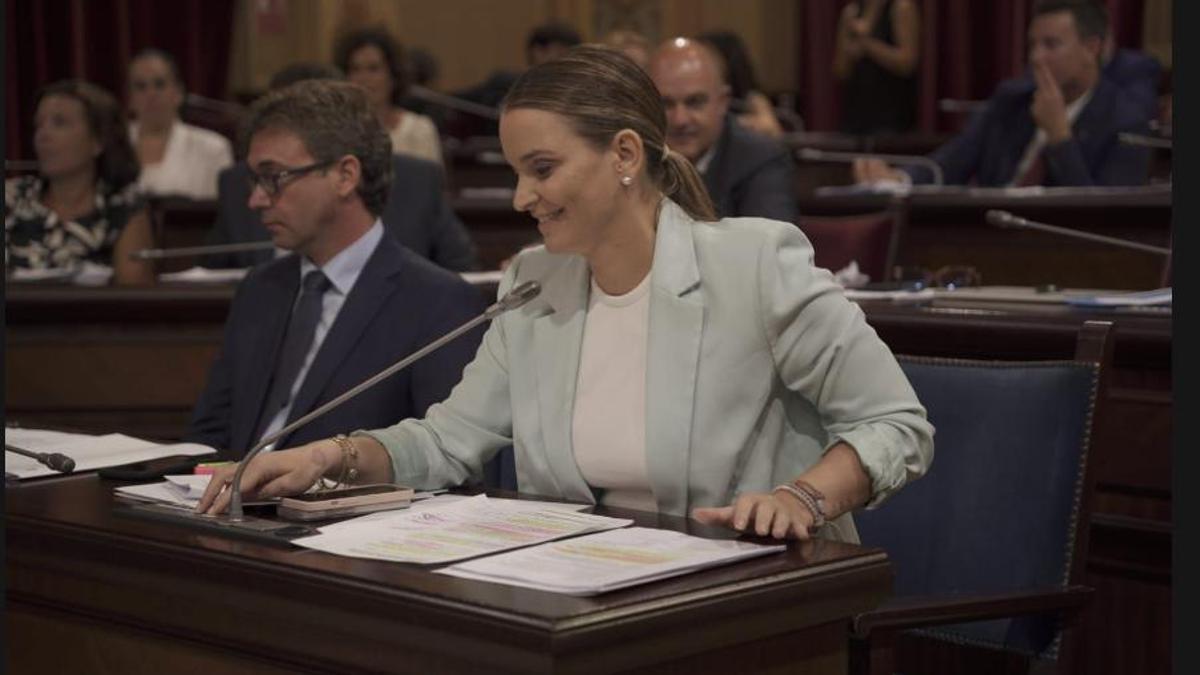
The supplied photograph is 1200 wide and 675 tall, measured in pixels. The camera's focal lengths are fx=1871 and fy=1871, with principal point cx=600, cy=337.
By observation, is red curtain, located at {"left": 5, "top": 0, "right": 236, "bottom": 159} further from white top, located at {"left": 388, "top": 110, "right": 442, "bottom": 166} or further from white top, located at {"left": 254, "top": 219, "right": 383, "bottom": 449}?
white top, located at {"left": 254, "top": 219, "right": 383, "bottom": 449}

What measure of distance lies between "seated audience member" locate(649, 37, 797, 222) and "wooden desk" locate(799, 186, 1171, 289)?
325 mm

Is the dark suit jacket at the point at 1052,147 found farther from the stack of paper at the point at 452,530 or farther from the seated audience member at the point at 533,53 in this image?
the stack of paper at the point at 452,530

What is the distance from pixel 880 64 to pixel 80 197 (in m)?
5.15

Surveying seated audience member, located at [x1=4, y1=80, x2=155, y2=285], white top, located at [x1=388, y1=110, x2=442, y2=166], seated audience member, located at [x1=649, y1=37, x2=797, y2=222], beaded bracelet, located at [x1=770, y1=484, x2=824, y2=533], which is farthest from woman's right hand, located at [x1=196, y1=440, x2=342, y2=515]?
white top, located at [x1=388, y1=110, x2=442, y2=166]

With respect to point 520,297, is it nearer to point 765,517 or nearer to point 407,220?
point 765,517

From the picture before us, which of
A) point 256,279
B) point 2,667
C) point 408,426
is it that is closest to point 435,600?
point 2,667

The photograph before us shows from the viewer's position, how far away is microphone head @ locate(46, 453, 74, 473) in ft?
7.38

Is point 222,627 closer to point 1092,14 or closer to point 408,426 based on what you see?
point 408,426

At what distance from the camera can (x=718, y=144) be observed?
15.5 ft

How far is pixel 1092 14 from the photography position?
20.0 feet

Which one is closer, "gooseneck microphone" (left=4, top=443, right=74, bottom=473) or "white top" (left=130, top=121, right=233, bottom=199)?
"gooseneck microphone" (left=4, top=443, right=74, bottom=473)

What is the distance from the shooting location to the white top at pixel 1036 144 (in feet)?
19.6

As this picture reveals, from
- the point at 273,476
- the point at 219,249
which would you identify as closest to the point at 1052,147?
the point at 219,249

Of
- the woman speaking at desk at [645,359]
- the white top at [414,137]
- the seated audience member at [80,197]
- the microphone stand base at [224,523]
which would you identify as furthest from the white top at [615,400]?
the white top at [414,137]
